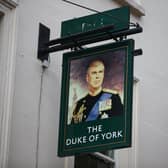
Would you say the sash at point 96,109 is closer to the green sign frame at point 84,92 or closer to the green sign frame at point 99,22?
the green sign frame at point 84,92

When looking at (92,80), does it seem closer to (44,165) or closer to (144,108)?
(44,165)

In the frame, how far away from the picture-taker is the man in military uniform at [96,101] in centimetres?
861

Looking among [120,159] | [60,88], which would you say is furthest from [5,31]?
[120,159]

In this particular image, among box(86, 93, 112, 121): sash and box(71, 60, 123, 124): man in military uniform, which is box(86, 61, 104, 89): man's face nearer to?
box(71, 60, 123, 124): man in military uniform

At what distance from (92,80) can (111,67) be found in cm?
27

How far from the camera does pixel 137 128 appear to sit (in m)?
11.4

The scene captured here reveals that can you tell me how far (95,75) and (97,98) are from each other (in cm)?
30

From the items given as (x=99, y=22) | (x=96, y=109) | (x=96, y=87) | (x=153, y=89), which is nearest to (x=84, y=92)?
(x=96, y=87)

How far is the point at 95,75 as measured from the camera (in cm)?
890

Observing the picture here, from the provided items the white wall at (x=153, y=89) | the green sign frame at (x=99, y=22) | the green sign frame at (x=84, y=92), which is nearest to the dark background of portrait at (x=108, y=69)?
the green sign frame at (x=84, y=92)

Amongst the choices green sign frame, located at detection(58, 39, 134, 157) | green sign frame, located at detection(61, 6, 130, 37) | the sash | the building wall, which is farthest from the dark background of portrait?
the building wall

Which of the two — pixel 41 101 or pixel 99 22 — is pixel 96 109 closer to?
pixel 41 101

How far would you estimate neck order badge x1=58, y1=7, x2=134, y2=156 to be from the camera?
847cm

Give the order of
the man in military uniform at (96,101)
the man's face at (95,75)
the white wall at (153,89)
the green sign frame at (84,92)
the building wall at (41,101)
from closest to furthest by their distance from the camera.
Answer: the green sign frame at (84,92)
the man in military uniform at (96,101)
the man's face at (95,75)
the building wall at (41,101)
the white wall at (153,89)
